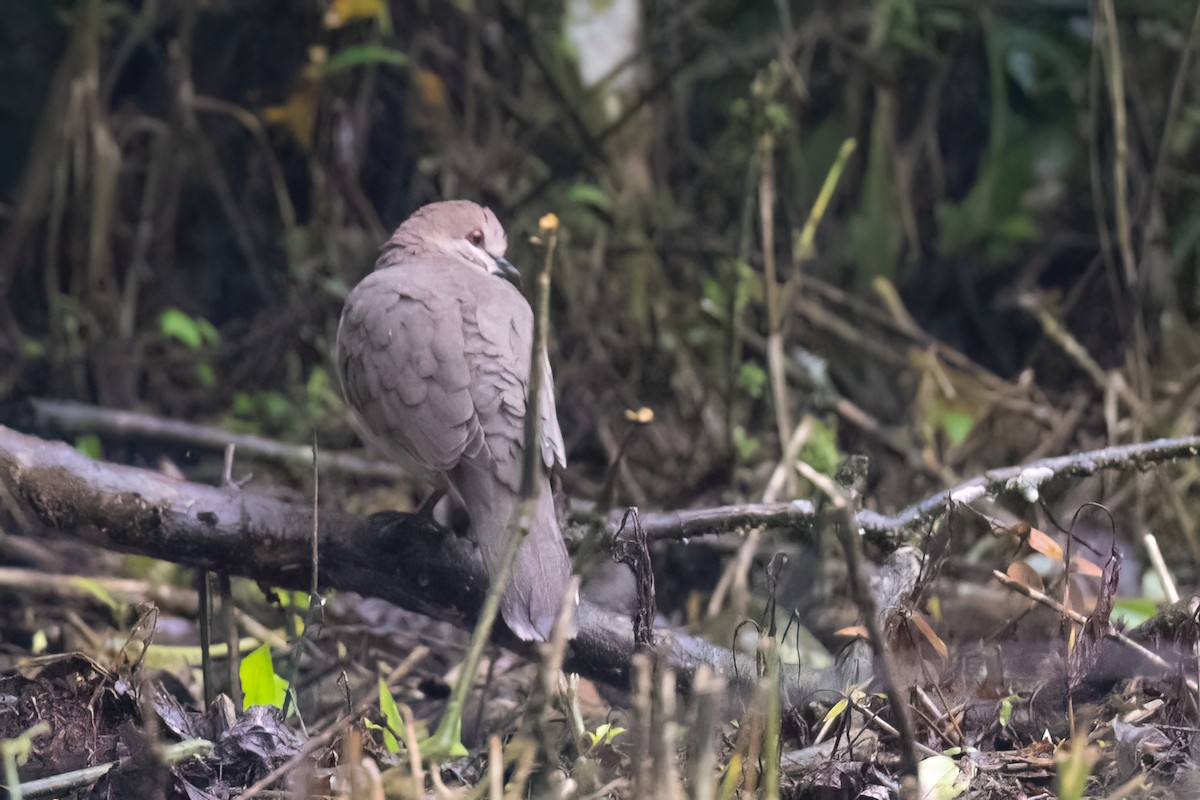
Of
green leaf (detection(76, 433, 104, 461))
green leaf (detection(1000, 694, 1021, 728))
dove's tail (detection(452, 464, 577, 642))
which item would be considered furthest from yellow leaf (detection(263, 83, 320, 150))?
green leaf (detection(1000, 694, 1021, 728))

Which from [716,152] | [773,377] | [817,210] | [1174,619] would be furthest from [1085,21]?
[1174,619]

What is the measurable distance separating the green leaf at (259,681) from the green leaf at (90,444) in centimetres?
231

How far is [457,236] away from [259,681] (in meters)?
1.58

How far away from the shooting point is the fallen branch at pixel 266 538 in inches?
101

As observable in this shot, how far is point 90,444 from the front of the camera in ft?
14.5

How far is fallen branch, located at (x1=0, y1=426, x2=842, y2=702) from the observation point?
2.58 meters

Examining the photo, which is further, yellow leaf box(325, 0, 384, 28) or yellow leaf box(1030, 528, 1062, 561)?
yellow leaf box(325, 0, 384, 28)

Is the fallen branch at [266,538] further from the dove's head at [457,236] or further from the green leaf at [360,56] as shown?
the green leaf at [360,56]

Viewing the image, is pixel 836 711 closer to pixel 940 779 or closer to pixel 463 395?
pixel 940 779

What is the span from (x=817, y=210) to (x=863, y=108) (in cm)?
191

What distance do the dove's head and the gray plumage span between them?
10.6 inches

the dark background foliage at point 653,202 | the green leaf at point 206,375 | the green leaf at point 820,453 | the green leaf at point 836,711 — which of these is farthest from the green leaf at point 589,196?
the green leaf at point 836,711

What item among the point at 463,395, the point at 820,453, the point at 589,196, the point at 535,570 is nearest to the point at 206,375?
the point at 589,196

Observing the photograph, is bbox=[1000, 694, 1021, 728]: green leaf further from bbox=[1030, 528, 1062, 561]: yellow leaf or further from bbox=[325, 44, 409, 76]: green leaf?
bbox=[325, 44, 409, 76]: green leaf
